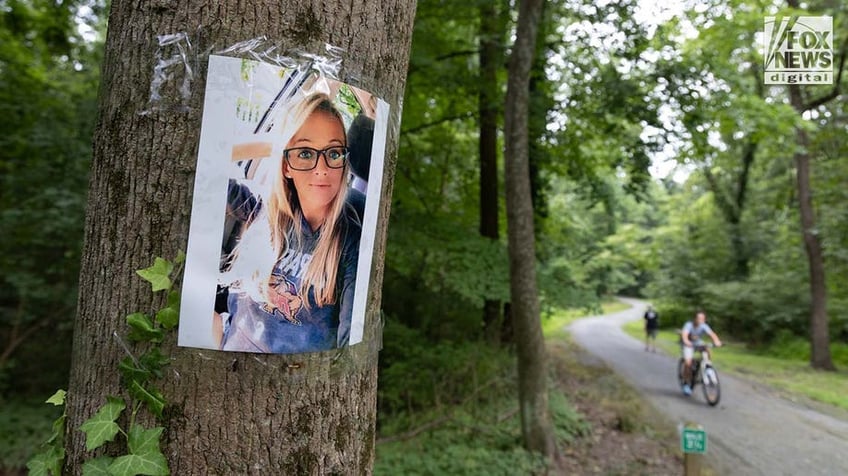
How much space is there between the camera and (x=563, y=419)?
22.0ft

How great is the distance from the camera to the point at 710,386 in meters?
8.07

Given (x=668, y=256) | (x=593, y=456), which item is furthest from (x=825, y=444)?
(x=668, y=256)

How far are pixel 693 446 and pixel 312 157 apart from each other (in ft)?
14.1

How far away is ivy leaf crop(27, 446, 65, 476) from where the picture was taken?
3.39ft

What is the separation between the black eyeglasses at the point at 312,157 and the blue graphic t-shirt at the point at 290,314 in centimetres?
10

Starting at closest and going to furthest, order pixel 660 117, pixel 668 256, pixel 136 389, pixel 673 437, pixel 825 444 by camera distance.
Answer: pixel 136 389, pixel 825 444, pixel 673 437, pixel 660 117, pixel 668 256

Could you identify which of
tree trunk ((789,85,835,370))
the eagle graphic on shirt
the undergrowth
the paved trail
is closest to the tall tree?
tree trunk ((789,85,835,370))

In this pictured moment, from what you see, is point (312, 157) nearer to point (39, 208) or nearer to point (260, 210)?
point (260, 210)

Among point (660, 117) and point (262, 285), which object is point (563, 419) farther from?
point (262, 285)

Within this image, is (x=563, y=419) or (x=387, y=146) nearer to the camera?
(x=387, y=146)

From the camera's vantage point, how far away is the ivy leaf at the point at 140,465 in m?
0.92

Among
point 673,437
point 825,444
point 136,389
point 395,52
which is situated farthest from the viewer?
point 673,437

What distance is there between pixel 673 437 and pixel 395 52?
23.0 feet

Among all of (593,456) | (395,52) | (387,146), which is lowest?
(593,456)
